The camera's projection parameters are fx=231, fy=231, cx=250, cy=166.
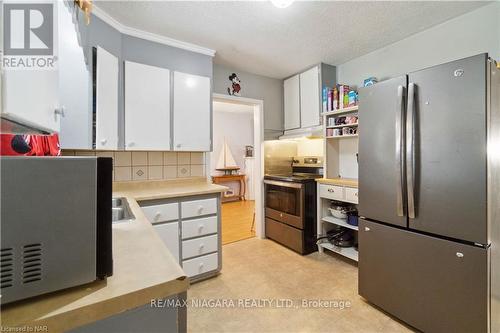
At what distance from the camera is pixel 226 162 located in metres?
5.99

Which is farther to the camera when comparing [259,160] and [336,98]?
[259,160]

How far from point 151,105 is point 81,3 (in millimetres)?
1105

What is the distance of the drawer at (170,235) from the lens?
1.93 metres

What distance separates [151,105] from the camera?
2.12 meters

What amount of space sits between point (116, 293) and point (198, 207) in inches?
63.5

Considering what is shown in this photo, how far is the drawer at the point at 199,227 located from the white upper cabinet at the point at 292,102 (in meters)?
1.78

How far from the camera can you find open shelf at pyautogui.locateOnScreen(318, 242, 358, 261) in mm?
2391

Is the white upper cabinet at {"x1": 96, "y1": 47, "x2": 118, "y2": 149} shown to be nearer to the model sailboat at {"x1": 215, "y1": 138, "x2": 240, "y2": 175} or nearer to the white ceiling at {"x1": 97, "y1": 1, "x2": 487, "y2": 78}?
the white ceiling at {"x1": 97, "y1": 1, "x2": 487, "y2": 78}

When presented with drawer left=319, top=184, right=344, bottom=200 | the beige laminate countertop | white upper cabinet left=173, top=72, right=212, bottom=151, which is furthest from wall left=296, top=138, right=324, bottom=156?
the beige laminate countertop

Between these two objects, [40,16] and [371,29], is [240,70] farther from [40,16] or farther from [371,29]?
[40,16]

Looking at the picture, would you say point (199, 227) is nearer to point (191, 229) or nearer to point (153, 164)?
point (191, 229)

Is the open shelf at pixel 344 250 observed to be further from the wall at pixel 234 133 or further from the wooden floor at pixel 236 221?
the wall at pixel 234 133

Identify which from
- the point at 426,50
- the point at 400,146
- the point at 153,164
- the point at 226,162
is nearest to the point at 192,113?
the point at 153,164

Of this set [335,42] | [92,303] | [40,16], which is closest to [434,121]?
[335,42]
